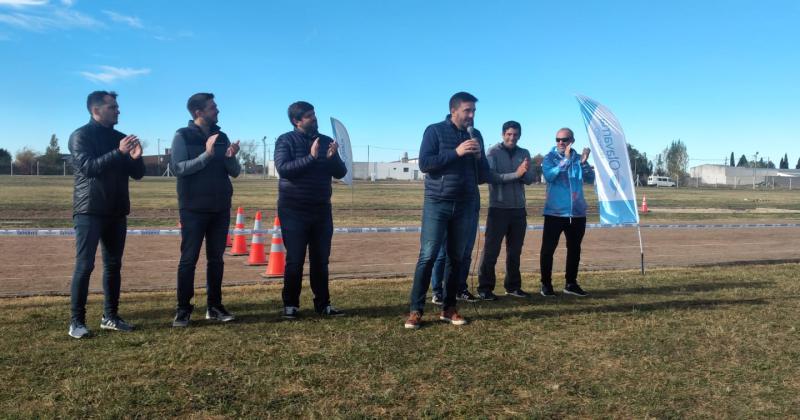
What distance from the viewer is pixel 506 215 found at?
6707mm

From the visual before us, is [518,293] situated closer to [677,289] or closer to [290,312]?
[677,289]

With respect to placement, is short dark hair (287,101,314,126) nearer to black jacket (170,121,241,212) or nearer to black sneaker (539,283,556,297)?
black jacket (170,121,241,212)

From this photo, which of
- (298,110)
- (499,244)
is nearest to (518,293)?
(499,244)

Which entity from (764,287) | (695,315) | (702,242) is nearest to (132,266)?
(695,315)

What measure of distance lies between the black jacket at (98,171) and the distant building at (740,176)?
98348 millimetres

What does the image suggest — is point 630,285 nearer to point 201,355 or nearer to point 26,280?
point 201,355

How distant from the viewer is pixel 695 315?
18.2 feet

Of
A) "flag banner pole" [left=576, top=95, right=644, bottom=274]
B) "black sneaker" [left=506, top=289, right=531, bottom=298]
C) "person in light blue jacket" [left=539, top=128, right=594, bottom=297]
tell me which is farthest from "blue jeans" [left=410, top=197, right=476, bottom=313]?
"flag banner pole" [left=576, top=95, right=644, bottom=274]

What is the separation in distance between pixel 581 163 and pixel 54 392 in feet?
18.5

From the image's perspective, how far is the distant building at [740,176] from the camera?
89588mm

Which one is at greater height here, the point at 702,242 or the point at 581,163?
the point at 581,163

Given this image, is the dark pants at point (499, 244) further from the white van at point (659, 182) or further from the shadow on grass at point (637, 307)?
the white van at point (659, 182)

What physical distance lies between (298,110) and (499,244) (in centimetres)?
276

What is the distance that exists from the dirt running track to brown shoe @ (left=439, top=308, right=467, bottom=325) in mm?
2330
